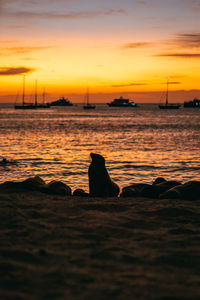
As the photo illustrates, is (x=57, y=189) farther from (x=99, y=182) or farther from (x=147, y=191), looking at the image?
(x=147, y=191)

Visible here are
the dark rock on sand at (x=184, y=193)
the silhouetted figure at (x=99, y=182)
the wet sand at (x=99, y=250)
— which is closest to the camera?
the wet sand at (x=99, y=250)

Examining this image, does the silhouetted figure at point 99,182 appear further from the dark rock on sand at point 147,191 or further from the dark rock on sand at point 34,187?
the dark rock on sand at point 34,187

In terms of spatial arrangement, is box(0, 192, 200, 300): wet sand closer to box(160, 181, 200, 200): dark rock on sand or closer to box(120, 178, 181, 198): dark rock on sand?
box(160, 181, 200, 200): dark rock on sand

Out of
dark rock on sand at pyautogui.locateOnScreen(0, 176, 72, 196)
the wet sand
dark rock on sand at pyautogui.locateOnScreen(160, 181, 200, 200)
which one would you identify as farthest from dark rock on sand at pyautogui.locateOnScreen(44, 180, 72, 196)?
dark rock on sand at pyautogui.locateOnScreen(160, 181, 200, 200)

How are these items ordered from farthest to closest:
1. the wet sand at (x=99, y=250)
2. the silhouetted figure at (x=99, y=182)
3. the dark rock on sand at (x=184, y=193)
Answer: the silhouetted figure at (x=99, y=182)
the dark rock on sand at (x=184, y=193)
the wet sand at (x=99, y=250)

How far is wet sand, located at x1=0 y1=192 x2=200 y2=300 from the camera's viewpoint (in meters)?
3.56

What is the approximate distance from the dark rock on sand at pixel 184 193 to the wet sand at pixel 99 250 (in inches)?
30.6

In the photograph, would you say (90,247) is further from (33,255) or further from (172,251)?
(172,251)

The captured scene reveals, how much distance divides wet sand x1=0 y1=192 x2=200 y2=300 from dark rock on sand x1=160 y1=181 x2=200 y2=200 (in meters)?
0.78

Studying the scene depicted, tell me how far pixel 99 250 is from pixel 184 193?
429cm

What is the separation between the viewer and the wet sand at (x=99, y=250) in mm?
3559

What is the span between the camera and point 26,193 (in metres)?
8.17

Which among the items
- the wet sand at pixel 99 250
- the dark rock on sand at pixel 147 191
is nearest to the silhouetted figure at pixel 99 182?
the dark rock on sand at pixel 147 191

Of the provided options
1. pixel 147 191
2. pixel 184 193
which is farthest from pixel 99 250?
pixel 184 193
